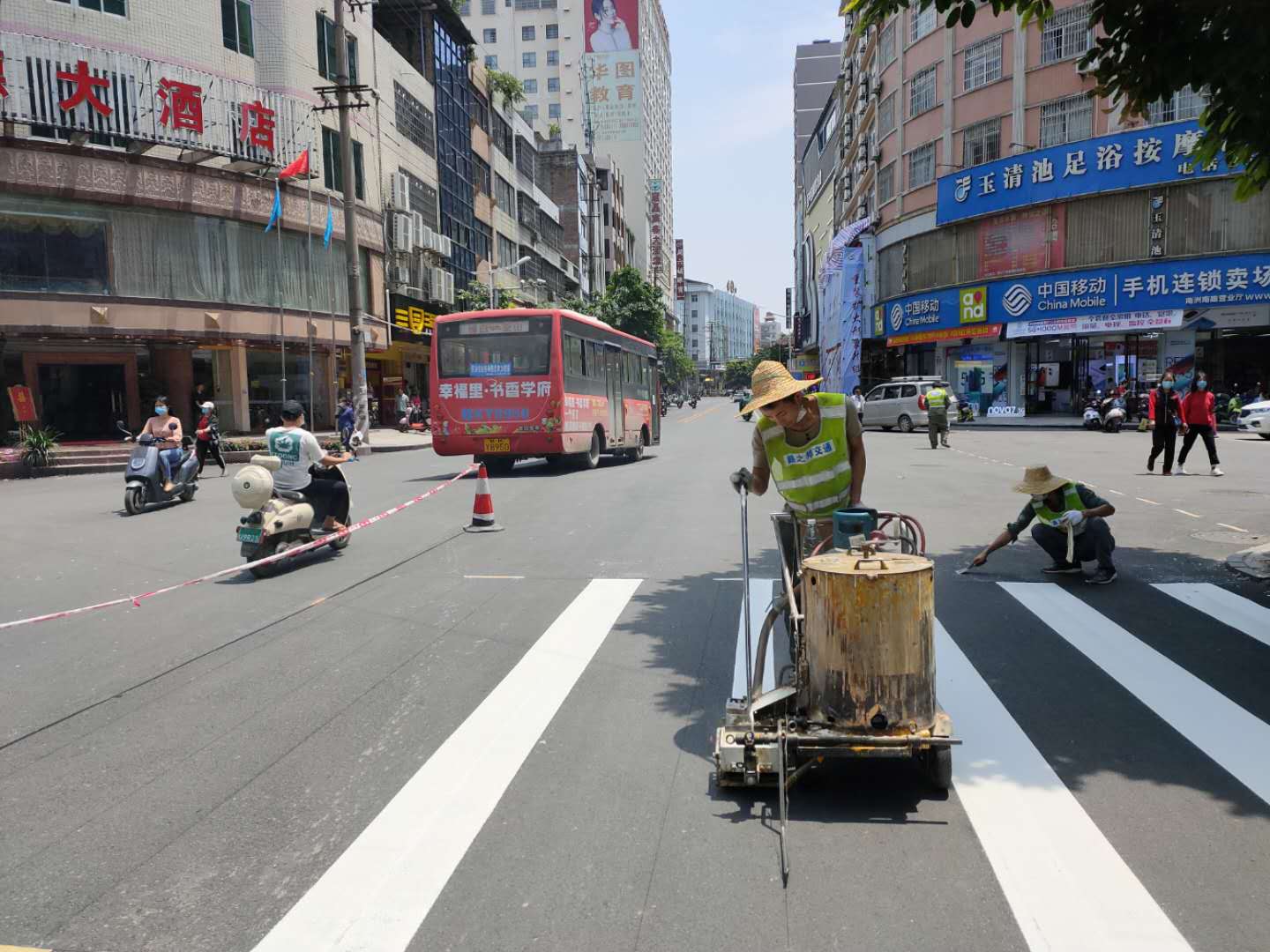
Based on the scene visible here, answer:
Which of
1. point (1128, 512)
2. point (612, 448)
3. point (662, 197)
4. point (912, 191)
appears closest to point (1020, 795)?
point (1128, 512)

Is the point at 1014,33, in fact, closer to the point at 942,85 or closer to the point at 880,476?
the point at 942,85

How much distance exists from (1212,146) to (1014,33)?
36299mm

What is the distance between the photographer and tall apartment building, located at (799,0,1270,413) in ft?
114

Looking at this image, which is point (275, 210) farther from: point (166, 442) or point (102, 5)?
point (166, 442)

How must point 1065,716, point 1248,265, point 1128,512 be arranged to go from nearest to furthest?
Result: point 1065,716
point 1128,512
point 1248,265

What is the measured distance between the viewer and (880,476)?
16.7 metres

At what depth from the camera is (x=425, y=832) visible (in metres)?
3.52

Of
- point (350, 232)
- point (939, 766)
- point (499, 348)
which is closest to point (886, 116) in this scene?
point (350, 232)

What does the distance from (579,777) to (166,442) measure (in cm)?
1268

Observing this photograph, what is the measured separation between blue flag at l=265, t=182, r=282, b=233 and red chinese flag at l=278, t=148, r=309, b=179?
485 millimetres

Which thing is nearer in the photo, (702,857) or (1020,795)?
(702,857)

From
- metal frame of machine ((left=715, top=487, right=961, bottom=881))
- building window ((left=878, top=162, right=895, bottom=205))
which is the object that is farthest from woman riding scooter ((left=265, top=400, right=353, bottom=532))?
building window ((left=878, top=162, right=895, bottom=205))

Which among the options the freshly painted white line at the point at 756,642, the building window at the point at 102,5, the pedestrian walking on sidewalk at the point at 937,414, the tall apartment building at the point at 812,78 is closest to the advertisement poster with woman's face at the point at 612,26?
the tall apartment building at the point at 812,78

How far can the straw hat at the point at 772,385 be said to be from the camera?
4.66 metres
